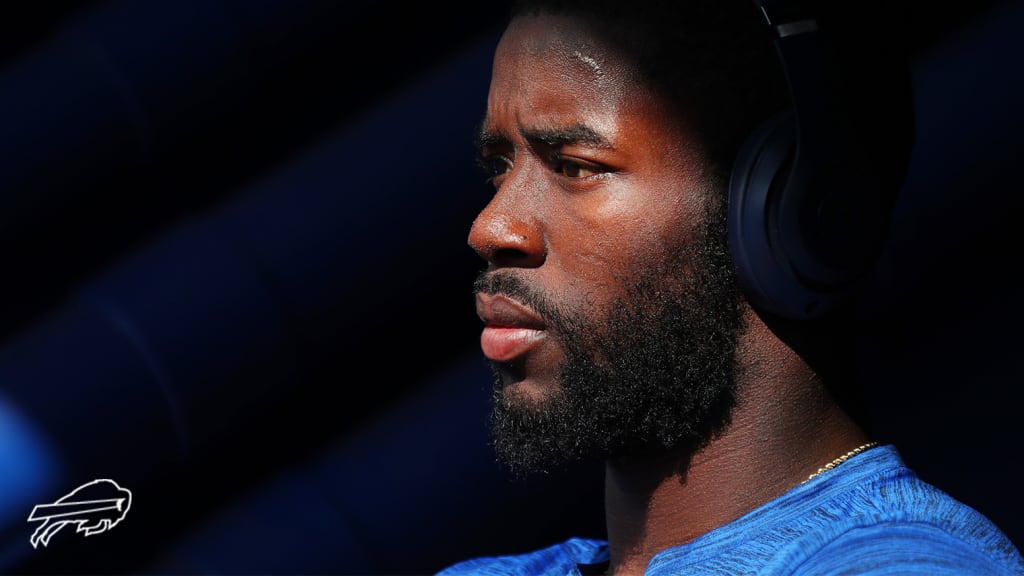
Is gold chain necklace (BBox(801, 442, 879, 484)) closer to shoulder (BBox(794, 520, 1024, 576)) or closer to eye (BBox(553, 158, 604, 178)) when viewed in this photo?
shoulder (BBox(794, 520, 1024, 576))

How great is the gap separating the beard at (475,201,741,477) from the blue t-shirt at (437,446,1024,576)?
75 millimetres

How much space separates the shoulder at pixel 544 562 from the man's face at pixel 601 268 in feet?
0.66

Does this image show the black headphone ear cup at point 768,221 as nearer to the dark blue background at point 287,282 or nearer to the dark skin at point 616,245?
the dark skin at point 616,245

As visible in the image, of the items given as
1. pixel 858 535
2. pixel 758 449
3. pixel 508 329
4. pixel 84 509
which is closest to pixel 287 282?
pixel 84 509

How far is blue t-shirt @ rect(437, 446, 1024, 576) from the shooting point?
73cm

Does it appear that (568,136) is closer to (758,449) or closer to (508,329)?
(508,329)

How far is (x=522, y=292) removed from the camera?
33.0 inches

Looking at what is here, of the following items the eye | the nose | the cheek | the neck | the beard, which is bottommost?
the neck

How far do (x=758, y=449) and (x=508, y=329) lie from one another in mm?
196

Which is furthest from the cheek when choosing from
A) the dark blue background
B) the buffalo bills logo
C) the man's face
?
the buffalo bills logo

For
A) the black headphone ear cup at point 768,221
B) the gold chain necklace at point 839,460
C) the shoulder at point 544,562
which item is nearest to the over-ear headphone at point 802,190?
the black headphone ear cup at point 768,221

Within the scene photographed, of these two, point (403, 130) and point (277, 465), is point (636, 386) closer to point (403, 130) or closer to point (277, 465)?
point (403, 130)

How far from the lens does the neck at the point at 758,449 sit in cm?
84

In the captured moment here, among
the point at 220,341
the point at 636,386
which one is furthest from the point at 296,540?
the point at 636,386
